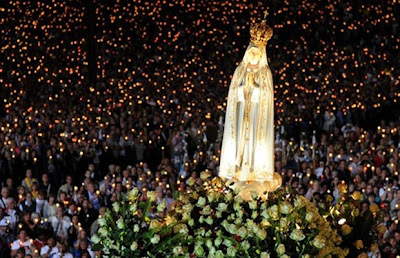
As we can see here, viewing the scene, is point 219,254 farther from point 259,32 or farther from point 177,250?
point 259,32

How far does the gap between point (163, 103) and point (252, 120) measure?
614 inches

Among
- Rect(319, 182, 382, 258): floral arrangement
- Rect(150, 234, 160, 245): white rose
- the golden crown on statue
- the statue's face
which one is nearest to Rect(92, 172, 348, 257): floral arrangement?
Rect(150, 234, 160, 245): white rose

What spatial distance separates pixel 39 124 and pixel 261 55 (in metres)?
12.3

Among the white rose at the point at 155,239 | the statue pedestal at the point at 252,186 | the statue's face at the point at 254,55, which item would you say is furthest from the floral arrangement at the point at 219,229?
the statue's face at the point at 254,55

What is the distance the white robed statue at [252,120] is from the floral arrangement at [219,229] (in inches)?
72.1

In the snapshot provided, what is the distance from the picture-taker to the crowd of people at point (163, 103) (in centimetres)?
1997

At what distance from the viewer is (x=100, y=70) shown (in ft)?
108

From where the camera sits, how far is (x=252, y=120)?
13094mm

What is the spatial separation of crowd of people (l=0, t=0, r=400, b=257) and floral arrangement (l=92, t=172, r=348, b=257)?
4681mm

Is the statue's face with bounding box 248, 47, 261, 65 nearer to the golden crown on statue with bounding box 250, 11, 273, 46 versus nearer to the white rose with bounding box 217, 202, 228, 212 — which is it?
the golden crown on statue with bounding box 250, 11, 273, 46

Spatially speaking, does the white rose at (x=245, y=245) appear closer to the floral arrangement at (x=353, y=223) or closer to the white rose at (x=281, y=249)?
the white rose at (x=281, y=249)

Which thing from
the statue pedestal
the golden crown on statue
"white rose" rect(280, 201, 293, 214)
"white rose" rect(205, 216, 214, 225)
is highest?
the golden crown on statue

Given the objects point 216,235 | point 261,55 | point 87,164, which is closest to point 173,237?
point 216,235

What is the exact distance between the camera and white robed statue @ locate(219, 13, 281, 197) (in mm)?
13023
